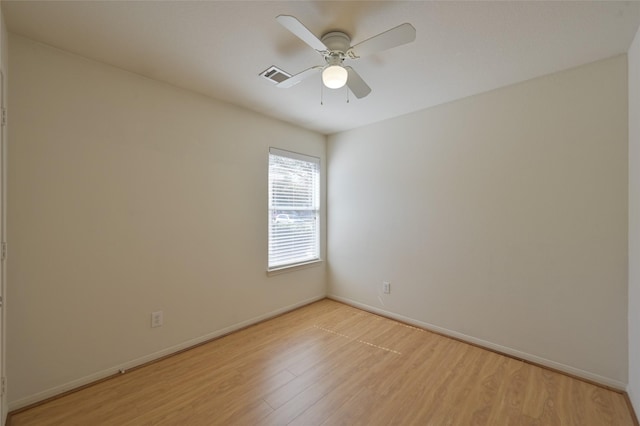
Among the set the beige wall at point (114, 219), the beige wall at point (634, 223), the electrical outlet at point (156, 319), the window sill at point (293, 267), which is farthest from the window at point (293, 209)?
the beige wall at point (634, 223)

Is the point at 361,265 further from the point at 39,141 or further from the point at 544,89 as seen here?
the point at 39,141

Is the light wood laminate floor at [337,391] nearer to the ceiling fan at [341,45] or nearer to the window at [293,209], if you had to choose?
the window at [293,209]

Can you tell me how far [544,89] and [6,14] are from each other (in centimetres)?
380

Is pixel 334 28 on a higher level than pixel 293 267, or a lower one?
higher

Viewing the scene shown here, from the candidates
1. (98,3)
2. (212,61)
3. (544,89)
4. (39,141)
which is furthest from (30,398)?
(544,89)

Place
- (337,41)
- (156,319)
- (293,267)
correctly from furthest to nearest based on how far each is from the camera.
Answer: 1. (293,267)
2. (156,319)
3. (337,41)

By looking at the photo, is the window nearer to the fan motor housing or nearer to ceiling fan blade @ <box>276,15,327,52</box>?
the fan motor housing

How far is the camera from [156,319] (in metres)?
2.37

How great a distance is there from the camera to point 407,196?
3150 mm

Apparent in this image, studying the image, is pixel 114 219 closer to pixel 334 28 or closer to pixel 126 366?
pixel 126 366

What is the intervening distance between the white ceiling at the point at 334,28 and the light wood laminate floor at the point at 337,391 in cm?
245

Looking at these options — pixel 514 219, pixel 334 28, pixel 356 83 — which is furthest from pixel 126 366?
pixel 514 219

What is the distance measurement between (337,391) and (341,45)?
7.91 ft

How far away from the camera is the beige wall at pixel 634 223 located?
174 centimetres
